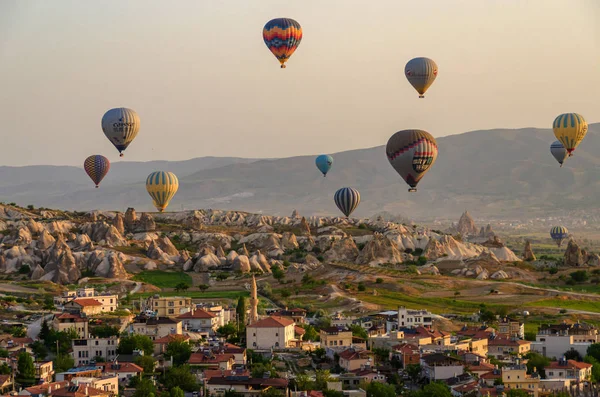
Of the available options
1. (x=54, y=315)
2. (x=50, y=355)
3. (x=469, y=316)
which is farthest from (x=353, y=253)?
(x=50, y=355)

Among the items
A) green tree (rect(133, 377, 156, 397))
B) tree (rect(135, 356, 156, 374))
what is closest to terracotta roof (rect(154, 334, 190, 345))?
tree (rect(135, 356, 156, 374))

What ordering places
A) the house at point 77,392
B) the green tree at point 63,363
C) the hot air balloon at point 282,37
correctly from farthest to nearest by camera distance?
the hot air balloon at point 282,37, the green tree at point 63,363, the house at point 77,392

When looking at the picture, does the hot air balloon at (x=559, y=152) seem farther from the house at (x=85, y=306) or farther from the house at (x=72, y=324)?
the house at (x=72, y=324)

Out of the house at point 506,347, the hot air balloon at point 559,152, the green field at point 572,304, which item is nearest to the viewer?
the house at point 506,347

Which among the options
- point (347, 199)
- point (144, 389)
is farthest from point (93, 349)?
point (347, 199)

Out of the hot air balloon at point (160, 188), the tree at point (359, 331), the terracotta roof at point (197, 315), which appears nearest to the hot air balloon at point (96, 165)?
the hot air balloon at point (160, 188)

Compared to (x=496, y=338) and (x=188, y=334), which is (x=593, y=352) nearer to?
(x=496, y=338)
